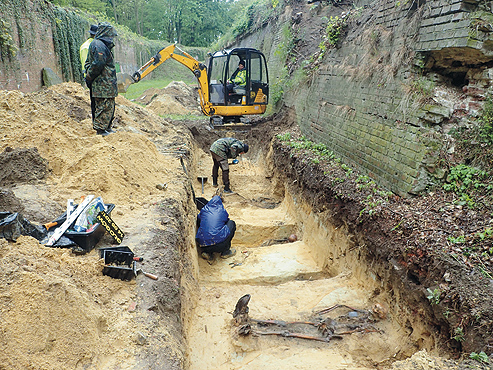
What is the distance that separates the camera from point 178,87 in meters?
20.1

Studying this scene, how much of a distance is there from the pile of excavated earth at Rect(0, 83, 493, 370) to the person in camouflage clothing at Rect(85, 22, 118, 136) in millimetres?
376

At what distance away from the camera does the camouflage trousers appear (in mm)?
6332

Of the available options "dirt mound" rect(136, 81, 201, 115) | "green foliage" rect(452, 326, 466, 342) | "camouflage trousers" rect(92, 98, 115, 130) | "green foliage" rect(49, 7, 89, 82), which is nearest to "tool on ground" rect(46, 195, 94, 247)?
"camouflage trousers" rect(92, 98, 115, 130)

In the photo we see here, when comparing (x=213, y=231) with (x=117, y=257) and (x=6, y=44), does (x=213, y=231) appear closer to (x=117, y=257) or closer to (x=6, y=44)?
(x=117, y=257)

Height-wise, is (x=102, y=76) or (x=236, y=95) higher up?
(x=102, y=76)

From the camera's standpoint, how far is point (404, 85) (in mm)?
5180

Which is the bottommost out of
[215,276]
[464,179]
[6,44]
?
[215,276]

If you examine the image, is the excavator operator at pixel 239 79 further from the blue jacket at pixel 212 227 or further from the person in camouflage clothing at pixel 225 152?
the blue jacket at pixel 212 227

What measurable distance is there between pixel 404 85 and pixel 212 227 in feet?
13.0

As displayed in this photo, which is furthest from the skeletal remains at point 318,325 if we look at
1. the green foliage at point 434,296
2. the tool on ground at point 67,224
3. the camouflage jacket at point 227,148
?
the camouflage jacket at point 227,148

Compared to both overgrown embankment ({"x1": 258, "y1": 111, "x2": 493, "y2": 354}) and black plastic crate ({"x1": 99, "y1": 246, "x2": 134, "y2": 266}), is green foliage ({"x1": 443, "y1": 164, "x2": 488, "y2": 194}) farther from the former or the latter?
black plastic crate ({"x1": 99, "y1": 246, "x2": 134, "y2": 266})

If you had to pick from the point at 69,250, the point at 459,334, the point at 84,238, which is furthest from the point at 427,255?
the point at 69,250

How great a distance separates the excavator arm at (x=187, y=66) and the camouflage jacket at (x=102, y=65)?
17.6 feet

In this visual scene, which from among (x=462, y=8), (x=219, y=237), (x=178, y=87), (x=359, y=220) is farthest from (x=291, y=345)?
(x=178, y=87)
